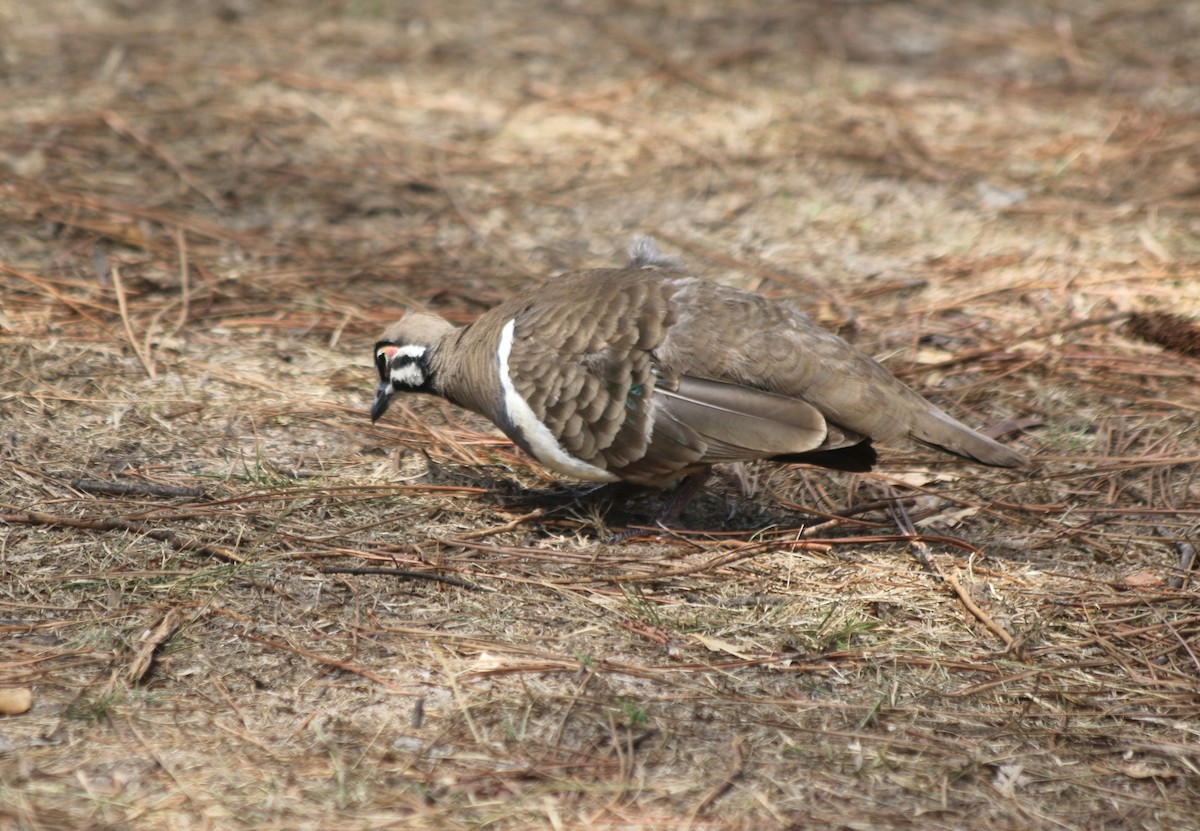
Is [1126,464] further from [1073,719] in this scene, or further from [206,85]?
[206,85]

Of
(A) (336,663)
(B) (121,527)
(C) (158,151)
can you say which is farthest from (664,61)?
(A) (336,663)

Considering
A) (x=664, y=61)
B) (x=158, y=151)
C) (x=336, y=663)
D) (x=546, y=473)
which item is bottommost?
(x=546, y=473)

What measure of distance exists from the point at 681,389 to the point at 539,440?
570 mm

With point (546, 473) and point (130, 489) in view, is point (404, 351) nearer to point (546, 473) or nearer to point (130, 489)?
point (546, 473)

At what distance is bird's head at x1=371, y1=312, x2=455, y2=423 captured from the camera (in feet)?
16.0

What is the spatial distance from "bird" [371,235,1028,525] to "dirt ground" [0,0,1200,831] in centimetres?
33

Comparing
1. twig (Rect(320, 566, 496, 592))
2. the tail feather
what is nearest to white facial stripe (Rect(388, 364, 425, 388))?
twig (Rect(320, 566, 496, 592))

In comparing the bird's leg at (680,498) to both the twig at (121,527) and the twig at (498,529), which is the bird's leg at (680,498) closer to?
the twig at (498,529)

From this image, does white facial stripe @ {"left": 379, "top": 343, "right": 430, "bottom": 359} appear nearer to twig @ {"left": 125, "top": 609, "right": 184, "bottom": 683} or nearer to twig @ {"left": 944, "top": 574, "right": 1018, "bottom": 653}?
twig @ {"left": 125, "top": 609, "right": 184, "bottom": 683}

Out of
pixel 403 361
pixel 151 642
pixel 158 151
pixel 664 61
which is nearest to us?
pixel 151 642

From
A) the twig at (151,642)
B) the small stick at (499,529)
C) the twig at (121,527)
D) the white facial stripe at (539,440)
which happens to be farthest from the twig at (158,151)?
the twig at (151,642)

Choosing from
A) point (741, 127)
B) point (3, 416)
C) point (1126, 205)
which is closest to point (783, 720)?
point (3, 416)

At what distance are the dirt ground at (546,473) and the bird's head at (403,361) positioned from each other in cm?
23

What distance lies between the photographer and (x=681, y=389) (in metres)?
4.37
